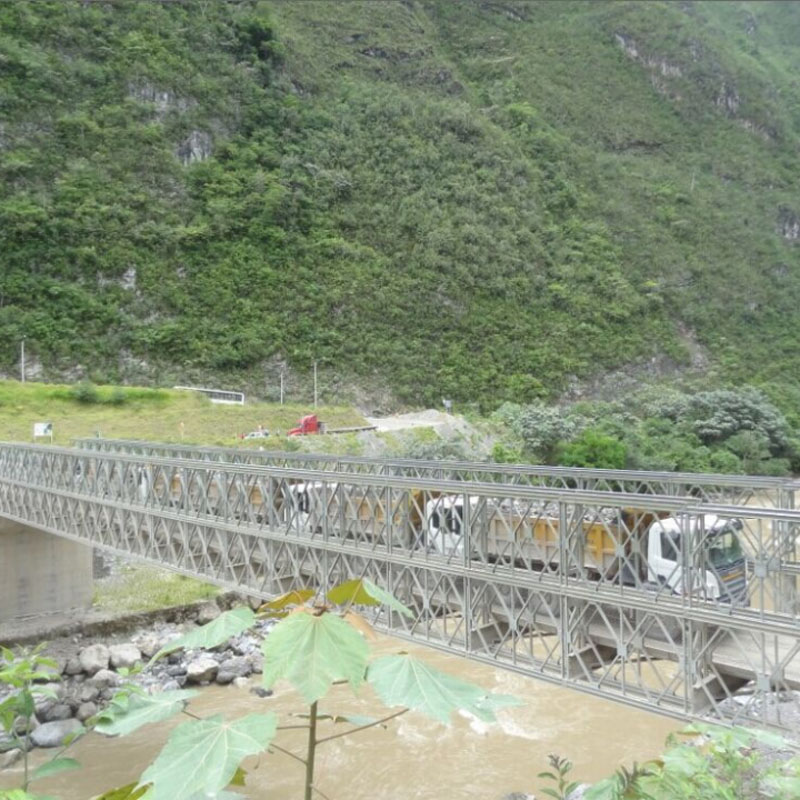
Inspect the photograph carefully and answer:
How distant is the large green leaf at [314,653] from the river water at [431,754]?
10.5 metres

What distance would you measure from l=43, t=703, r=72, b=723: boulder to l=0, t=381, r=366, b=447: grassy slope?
18.5m

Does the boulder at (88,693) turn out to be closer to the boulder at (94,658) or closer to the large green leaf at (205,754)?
the boulder at (94,658)

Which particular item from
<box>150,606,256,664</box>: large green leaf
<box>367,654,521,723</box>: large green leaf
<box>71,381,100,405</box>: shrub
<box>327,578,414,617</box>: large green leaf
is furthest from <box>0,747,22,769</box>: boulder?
<box>71,381,100,405</box>: shrub

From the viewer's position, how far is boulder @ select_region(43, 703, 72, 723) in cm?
1565

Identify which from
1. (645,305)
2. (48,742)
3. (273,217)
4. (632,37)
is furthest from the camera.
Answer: (632,37)

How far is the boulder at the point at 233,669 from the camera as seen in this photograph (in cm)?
1708

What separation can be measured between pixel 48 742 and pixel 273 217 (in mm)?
54022

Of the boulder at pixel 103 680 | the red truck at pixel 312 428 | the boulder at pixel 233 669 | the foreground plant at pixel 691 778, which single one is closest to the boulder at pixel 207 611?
the boulder at pixel 233 669

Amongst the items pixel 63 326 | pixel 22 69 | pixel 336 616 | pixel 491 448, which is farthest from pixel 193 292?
pixel 336 616

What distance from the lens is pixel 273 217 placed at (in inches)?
2490

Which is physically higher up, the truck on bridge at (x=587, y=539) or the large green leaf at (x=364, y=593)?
the large green leaf at (x=364, y=593)

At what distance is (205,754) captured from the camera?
1547 millimetres

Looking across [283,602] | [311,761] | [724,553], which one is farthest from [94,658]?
[311,761]

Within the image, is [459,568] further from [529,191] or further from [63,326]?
[529,191]
